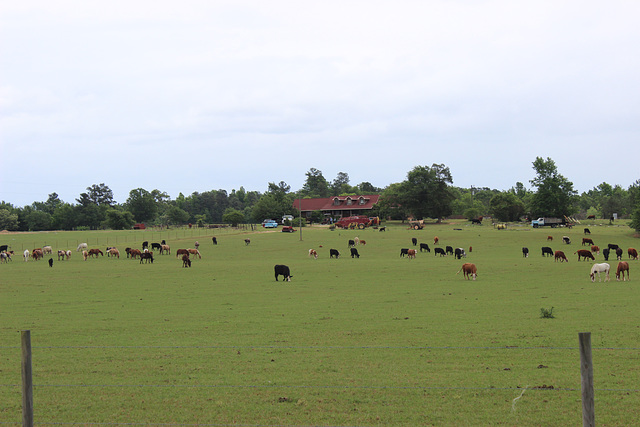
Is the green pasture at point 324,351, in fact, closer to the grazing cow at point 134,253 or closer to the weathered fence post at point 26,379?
the weathered fence post at point 26,379

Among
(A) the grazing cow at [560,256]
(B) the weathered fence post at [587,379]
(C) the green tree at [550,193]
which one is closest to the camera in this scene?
(B) the weathered fence post at [587,379]

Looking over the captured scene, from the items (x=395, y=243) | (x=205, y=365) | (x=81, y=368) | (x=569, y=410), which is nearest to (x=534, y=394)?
(x=569, y=410)

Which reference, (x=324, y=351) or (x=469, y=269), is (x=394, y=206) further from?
(x=324, y=351)

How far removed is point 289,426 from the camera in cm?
809

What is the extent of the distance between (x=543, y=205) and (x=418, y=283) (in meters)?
85.2

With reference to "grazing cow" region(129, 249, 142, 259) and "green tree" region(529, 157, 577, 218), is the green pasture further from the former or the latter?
"green tree" region(529, 157, 577, 218)

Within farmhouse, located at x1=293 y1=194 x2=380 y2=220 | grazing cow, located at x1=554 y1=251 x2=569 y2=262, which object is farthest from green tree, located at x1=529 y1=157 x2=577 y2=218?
grazing cow, located at x1=554 y1=251 x2=569 y2=262

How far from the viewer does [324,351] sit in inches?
518

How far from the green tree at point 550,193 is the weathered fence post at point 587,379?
10714 cm

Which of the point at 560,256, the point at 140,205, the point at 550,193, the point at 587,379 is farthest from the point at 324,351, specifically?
the point at 140,205

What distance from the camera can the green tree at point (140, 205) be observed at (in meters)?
162

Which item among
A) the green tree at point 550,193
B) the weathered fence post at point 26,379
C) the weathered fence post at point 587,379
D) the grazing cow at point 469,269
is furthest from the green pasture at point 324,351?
the green tree at point 550,193

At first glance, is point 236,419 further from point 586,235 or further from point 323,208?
→ point 323,208

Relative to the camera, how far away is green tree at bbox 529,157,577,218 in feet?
343
